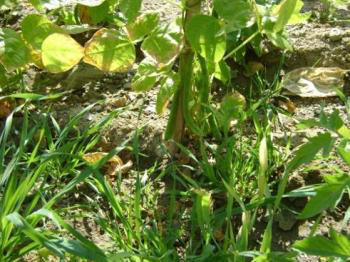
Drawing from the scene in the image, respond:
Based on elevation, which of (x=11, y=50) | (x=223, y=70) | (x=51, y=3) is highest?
(x=51, y=3)

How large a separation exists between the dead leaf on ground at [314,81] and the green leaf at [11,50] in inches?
33.0

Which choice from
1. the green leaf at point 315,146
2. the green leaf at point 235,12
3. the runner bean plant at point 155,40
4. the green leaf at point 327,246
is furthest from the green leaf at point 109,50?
the green leaf at point 327,246

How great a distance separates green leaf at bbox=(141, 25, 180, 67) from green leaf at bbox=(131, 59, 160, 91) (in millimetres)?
98

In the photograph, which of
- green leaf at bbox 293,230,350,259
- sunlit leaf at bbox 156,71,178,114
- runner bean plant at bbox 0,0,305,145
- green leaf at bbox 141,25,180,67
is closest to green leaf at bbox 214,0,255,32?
runner bean plant at bbox 0,0,305,145

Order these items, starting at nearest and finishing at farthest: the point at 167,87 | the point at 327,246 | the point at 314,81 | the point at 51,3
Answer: the point at 327,246 < the point at 51,3 < the point at 167,87 < the point at 314,81

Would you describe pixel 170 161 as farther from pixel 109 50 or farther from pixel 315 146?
pixel 315 146

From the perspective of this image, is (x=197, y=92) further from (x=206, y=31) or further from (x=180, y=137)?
(x=206, y=31)

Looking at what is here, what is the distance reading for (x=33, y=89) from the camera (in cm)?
190

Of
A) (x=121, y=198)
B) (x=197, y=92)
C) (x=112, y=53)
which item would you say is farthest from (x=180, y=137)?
(x=112, y=53)

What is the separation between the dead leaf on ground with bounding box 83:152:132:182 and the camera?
164 centimetres

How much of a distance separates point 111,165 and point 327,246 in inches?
29.5

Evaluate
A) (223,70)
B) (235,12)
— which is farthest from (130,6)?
(223,70)

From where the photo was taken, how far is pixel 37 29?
142 centimetres

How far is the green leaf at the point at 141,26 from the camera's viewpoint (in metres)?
1.37
